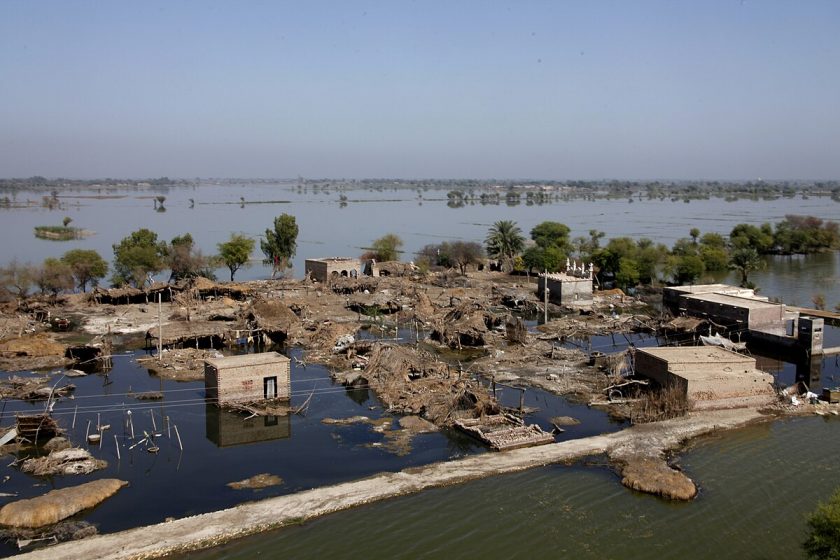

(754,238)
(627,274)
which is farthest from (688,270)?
(754,238)

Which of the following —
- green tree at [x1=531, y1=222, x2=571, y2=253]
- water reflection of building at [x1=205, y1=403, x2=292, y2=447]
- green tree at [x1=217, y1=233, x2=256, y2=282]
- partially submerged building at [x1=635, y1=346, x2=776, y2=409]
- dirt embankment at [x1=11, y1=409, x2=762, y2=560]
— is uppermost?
green tree at [x1=531, y1=222, x2=571, y2=253]

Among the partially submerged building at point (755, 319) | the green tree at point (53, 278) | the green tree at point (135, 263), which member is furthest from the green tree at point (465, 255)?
the green tree at point (53, 278)

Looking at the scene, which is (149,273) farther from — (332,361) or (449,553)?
(449,553)

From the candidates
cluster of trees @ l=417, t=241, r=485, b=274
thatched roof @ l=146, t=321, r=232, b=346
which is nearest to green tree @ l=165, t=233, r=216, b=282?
thatched roof @ l=146, t=321, r=232, b=346

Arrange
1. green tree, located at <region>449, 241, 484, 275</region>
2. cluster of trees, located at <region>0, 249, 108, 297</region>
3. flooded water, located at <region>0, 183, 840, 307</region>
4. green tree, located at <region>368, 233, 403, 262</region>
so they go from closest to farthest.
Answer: cluster of trees, located at <region>0, 249, 108, 297</region>
green tree, located at <region>449, 241, 484, 275</region>
green tree, located at <region>368, 233, 403, 262</region>
flooded water, located at <region>0, 183, 840, 307</region>

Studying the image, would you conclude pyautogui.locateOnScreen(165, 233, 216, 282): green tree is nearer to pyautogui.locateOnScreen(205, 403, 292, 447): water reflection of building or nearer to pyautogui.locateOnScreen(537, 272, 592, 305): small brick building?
pyautogui.locateOnScreen(537, 272, 592, 305): small brick building

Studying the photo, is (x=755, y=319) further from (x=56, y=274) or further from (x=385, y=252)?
(x=56, y=274)
